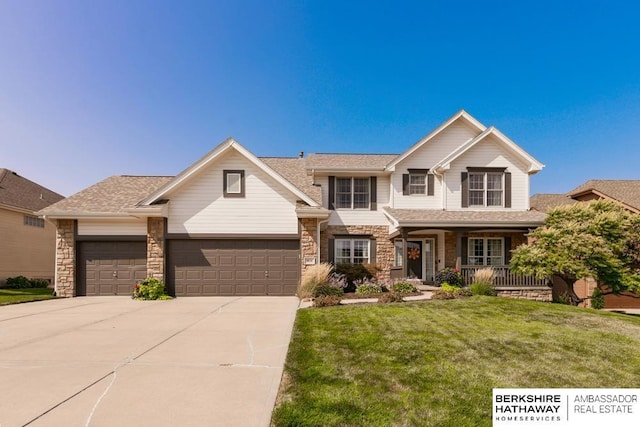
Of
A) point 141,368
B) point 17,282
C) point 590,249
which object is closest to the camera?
point 141,368

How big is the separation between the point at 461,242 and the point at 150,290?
14.1 meters

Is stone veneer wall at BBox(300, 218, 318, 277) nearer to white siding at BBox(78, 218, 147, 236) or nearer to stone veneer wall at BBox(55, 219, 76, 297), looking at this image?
white siding at BBox(78, 218, 147, 236)

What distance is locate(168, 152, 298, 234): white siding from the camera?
1521 cm

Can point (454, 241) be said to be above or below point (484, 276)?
above

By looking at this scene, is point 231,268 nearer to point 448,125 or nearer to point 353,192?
point 353,192

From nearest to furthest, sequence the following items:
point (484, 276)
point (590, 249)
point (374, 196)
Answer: point (590, 249) < point (484, 276) < point (374, 196)

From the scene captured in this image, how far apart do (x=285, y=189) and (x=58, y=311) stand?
9.14m

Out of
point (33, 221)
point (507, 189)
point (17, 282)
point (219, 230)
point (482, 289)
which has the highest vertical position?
point (507, 189)

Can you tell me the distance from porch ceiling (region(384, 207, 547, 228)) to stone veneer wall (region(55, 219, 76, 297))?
14287 millimetres

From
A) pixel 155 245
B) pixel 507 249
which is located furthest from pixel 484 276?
pixel 155 245

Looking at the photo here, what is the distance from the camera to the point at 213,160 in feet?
50.3

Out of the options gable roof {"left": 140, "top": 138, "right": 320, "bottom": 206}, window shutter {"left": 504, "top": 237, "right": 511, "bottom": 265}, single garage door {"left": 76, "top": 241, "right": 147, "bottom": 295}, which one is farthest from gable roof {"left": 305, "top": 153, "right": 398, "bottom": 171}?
single garage door {"left": 76, "top": 241, "right": 147, "bottom": 295}

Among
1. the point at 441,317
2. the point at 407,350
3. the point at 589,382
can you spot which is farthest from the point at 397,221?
the point at 589,382

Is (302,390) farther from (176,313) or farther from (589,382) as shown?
(176,313)
